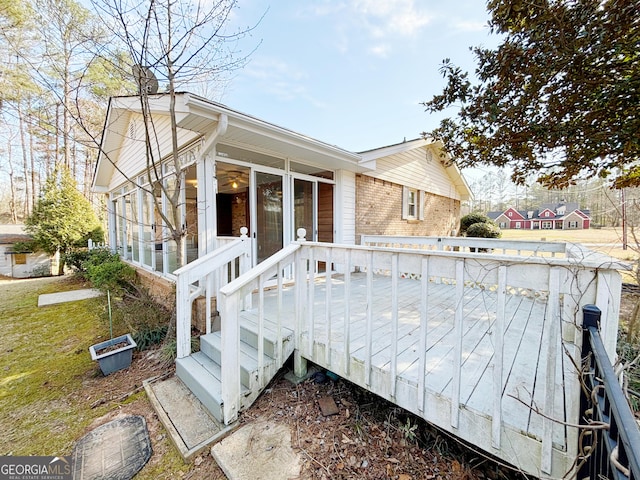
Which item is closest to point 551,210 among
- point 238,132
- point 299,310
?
point 238,132

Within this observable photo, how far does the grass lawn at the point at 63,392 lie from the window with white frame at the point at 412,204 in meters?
7.57

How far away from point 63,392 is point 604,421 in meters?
4.76

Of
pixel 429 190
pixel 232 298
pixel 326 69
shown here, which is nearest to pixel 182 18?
pixel 232 298

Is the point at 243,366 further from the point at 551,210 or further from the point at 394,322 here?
the point at 551,210

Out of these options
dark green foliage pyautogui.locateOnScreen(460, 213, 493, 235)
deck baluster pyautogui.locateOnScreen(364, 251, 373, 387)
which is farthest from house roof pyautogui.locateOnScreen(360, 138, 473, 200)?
deck baluster pyautogui.locateOnScreen(364, 251, 373, 387)

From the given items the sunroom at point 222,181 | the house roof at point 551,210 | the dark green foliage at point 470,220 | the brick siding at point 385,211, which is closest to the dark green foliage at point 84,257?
the sunroom at point 222,181

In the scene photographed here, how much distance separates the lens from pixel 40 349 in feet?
13.8

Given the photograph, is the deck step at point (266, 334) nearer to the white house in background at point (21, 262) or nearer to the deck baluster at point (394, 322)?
the deck baluster at point (394, 322)

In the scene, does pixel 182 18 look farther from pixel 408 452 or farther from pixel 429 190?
pixel 429 190

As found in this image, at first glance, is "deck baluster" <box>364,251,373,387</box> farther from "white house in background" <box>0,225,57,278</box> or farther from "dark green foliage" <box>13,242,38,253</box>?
"dark green foliage" <box>13,242,38,253</box>

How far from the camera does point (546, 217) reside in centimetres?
4234

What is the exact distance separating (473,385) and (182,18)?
17.6 ft

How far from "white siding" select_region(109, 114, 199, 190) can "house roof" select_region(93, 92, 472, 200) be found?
101 millimetres

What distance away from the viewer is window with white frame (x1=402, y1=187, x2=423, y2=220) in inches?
335
